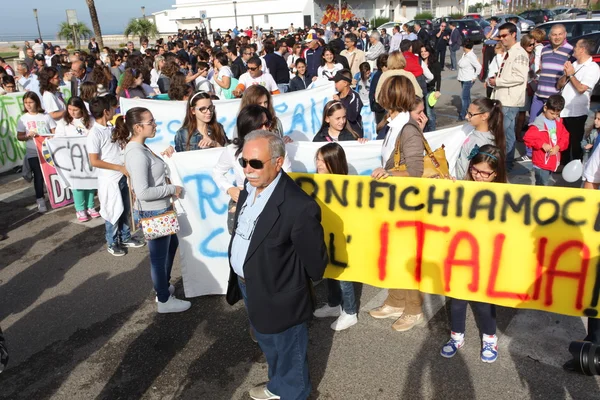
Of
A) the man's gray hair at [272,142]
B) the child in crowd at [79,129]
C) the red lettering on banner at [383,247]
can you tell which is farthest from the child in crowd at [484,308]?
the child in crowd at [79,129]

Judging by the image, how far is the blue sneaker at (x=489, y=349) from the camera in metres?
3.41

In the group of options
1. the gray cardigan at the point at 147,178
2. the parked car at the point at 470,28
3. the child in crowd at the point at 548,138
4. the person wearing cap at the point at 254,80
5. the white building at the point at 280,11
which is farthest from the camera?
the white building at the point at 280,11

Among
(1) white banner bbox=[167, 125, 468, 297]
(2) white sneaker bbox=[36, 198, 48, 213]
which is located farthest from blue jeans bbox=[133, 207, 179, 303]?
(2) white sneaker bbox=[36, 198, 48, 213]

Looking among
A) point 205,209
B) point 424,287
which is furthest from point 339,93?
point 424,287

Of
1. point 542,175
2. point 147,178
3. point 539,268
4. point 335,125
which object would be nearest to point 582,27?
point 542,175

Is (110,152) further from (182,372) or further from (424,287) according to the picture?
(424,287)

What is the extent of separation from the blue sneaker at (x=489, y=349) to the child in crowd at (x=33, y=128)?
237 inches

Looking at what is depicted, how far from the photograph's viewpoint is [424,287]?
3545 millimetres

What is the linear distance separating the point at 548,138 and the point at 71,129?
5.78m

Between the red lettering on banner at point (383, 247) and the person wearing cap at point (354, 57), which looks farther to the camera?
the person wearing cap at point (354, 57)

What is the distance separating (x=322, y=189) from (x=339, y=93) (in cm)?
336

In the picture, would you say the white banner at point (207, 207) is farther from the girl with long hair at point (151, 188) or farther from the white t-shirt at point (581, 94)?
the white t-shirt at point (581, 94)

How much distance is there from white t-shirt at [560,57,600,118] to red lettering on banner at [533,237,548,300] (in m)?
4.45

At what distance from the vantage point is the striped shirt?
716 centimetres
